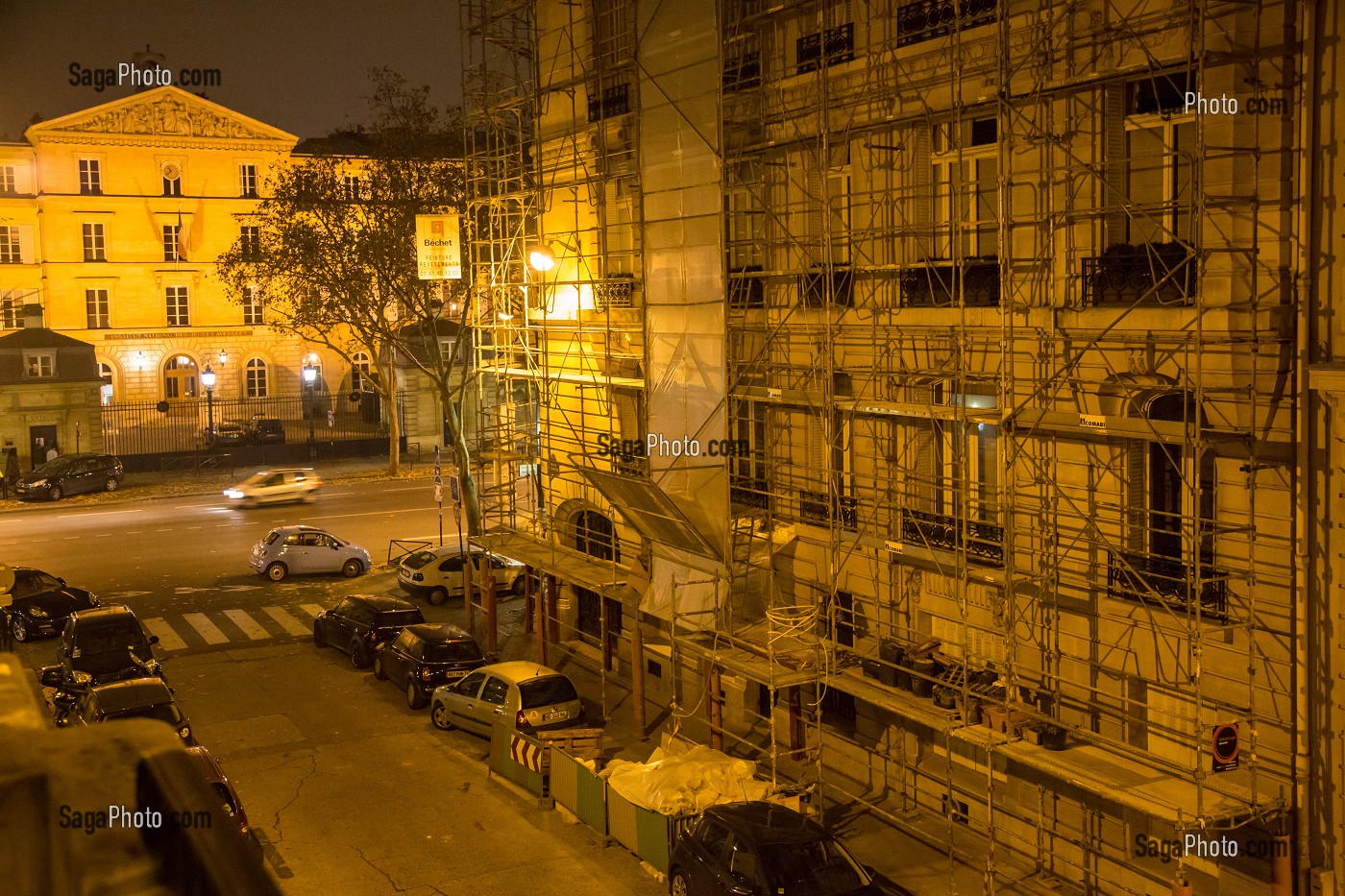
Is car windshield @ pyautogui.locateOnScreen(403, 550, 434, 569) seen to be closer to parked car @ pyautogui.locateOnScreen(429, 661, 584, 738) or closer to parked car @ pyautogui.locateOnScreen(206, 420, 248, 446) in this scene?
parked car @ pyautogui.locateOnScreen(429, 661, 584, 738)

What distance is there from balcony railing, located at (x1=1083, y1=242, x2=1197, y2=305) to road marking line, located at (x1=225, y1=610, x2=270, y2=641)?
20.3 meters

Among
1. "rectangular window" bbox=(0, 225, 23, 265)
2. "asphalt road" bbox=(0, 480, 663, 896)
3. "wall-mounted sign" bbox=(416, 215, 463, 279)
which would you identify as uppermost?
"rectangular window" bbox=(0, 225, 23, 265)

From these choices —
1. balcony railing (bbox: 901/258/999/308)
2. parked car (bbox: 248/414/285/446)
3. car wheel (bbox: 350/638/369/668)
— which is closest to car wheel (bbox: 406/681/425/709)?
car wheel (bbox: 350/638/369/668)

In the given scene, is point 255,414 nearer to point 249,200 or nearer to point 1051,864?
point 249,200

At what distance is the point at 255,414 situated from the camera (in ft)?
225

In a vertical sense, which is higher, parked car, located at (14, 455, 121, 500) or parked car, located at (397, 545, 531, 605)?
parked car, located at (14, 455, 121, 500)

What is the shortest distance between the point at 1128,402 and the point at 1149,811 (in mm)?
4171

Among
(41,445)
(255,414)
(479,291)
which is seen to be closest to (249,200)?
(255,414)

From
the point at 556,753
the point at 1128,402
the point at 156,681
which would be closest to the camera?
the point at 1128,402

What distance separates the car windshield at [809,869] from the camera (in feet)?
43.2

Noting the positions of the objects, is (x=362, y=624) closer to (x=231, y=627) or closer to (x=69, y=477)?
(x=231, y=627)

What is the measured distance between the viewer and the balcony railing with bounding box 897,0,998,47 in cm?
1493

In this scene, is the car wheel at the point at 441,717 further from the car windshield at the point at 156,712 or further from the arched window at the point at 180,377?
the arched window at the point at 180,377

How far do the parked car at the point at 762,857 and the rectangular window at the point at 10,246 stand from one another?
2575 inches
